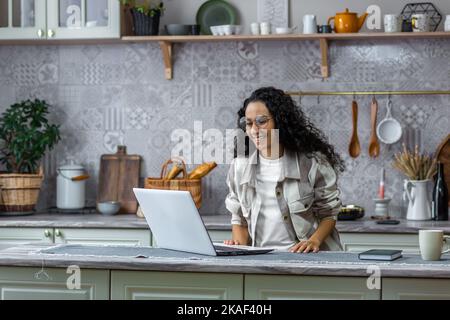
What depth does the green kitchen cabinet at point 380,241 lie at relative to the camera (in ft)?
14.0

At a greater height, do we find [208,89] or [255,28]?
[255,28]

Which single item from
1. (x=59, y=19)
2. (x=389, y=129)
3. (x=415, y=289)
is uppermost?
(x=59, y=19)

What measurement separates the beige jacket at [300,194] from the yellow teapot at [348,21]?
4.30ft

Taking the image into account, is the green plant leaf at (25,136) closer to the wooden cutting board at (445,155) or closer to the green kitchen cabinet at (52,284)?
the green kitchen cabinet at (52,284)

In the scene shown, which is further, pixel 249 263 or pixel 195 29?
pixel 195 29

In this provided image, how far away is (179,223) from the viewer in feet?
9.58

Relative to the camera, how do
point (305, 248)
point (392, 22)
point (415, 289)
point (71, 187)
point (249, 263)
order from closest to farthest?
1. point (415, 289)
2. point (249, 263)
3. point (305, 248)
4. point (392, 22)
5. point (71, 187)

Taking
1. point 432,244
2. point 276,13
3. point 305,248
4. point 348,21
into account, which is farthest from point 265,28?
point 432,244

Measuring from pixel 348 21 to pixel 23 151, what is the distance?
6.58 ft

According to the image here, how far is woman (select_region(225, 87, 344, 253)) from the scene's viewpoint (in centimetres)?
348

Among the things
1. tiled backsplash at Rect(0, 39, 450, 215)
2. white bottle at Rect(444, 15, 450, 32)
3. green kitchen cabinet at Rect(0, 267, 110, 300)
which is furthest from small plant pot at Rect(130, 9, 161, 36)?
green kitchen cabinet at Rect(0, 267, 110, 300)

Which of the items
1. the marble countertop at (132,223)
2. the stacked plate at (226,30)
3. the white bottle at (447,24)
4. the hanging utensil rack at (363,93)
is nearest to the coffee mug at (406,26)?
the white bottle at (447,24)

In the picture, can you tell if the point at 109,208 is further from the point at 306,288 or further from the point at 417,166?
the point at 306,288
